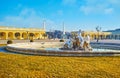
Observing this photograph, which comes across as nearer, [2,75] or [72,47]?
[2,75]

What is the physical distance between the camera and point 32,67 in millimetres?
11641

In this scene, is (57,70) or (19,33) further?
(19,33)

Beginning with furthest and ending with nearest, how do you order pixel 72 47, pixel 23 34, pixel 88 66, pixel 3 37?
pixel 23 34, pixel 3 37, pixel 72 47, pixel 88 66

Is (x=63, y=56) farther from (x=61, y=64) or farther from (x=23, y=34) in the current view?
(x=23, y=34)

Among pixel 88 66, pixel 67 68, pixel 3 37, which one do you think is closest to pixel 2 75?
pixel 67 68

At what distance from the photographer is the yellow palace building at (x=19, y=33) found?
77.1 metres

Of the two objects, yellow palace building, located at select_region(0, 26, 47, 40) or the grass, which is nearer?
the grass

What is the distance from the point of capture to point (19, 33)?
8281 cm

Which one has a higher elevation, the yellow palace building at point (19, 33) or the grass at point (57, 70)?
the yellow palace building at point (19, 33)

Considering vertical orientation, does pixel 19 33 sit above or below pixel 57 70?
above

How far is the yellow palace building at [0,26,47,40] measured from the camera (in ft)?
253

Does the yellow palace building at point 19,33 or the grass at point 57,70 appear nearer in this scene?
the grass at point 57,70

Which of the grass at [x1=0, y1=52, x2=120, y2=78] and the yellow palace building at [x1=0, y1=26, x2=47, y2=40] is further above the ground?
the yellow palace building at [x1=0, y1=26, x2=47, y2=40]

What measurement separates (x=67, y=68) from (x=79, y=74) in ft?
3.95
